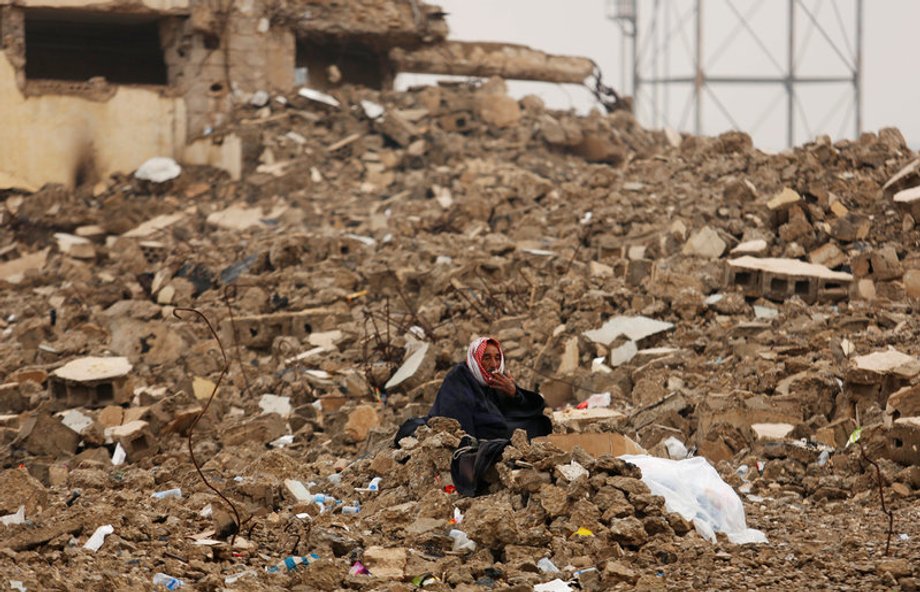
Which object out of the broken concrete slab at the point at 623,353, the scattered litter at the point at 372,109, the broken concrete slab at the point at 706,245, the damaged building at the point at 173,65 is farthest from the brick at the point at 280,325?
the scattered litter at the point at 372,109

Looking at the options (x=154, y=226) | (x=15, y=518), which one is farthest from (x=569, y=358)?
(x=154, y=226)

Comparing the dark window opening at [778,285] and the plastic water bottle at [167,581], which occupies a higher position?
the plastic water bottle at [167,581]

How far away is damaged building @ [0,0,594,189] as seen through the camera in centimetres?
1477

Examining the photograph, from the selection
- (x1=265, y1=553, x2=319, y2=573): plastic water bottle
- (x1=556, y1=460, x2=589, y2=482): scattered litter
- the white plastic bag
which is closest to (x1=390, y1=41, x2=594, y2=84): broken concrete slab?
the white plastic bag

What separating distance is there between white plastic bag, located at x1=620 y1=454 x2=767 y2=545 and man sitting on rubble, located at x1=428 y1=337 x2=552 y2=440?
3.22 feet

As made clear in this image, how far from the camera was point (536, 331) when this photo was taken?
30.9 feet

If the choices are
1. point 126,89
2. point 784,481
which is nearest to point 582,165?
point 126,89

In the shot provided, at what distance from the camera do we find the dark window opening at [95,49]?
631 inches

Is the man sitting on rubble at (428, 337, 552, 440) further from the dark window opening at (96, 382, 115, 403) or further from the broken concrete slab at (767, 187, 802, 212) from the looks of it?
the broken concrete slab at (767, 187, 802, 212)

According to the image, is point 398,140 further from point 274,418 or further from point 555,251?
point 274,418

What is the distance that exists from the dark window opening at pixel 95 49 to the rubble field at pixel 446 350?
7.07ft

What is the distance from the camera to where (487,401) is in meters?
6.50

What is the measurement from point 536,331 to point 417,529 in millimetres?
4362

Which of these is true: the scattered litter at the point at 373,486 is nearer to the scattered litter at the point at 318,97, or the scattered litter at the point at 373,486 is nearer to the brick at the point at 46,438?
A: the brick at the point at 46,438
